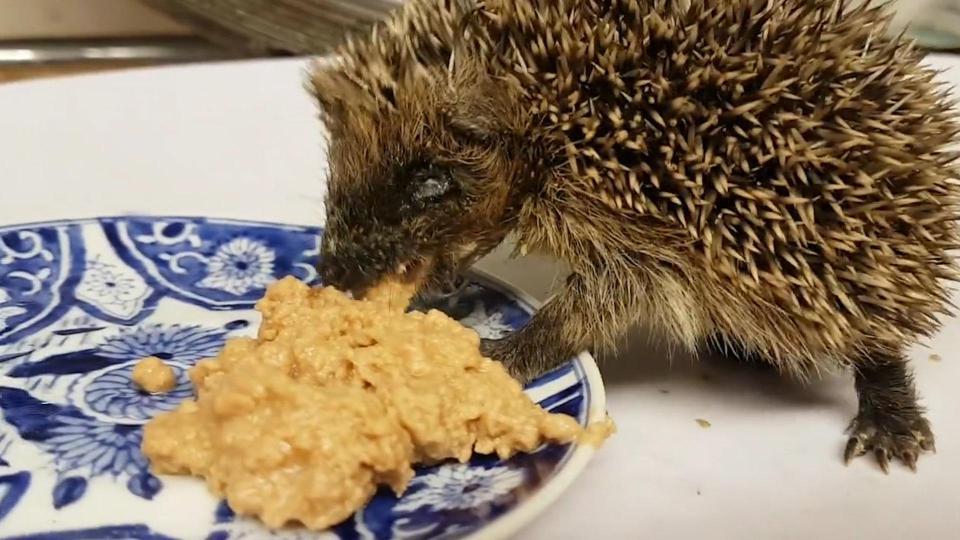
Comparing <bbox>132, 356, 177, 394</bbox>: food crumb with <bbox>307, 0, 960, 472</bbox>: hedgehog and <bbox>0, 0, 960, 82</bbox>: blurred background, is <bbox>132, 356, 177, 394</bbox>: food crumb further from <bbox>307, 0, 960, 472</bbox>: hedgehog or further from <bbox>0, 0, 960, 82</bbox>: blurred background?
<bbox>0, 0, 960, 82</bbox>: blurred background

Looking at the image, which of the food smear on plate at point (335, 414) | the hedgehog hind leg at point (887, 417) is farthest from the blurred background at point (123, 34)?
the hedgehog hind leg at point (887, 417)

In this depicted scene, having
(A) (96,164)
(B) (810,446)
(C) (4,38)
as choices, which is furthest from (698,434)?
(C) (4,38)

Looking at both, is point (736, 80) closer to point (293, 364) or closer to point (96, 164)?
point (293, 364)

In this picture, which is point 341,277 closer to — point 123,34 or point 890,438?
point 890,438

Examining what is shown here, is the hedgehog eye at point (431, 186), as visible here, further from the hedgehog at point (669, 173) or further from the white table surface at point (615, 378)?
the white table surface at point (615, 378)

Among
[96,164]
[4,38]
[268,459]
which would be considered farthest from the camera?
[4,38]

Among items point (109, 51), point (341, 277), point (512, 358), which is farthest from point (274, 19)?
point (512, 358)

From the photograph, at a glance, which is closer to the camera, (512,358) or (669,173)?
(669,173)
